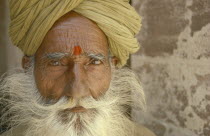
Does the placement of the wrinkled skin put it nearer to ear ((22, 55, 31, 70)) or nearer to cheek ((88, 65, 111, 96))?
cheek ((88, 65, 111, 96))

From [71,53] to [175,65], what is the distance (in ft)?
3.28

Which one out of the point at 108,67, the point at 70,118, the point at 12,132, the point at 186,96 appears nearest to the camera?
the point at 70,118

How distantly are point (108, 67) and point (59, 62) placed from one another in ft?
1.06

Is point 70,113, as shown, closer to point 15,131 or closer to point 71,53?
point 71,53

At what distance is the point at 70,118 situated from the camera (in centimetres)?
185

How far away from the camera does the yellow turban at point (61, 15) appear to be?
181 centimetres

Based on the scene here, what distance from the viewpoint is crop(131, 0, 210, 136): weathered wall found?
2295 mm

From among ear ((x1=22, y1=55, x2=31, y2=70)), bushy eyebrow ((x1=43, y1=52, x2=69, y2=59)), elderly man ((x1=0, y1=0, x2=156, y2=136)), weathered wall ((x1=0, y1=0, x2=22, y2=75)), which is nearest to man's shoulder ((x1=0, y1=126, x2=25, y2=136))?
elderly man ((x1=0, y1=0, x2=156, y2=136))

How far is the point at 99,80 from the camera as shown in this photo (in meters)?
1.97

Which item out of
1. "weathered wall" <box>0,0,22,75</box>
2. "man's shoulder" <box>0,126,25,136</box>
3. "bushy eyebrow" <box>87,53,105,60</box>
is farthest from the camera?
"weathered wall" <box>0,0,22,75</box>

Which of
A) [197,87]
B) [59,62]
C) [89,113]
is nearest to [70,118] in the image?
[89,113]

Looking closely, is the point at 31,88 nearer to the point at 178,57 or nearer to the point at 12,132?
the point at 12,132

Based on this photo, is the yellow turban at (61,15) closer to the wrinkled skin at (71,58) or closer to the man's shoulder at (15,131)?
the wrinkled skin at (71,58)

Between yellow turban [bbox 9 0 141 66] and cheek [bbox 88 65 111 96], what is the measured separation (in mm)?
172
